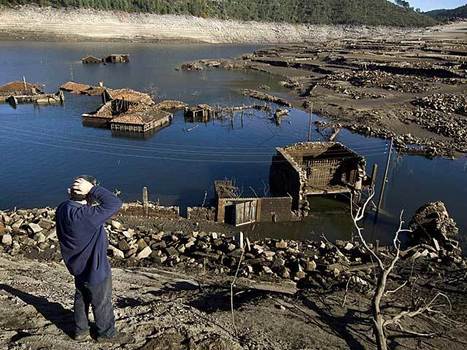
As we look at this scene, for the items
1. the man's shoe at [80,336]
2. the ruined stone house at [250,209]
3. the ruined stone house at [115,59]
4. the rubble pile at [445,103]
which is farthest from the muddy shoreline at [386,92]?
the man's shoe at [80,336]

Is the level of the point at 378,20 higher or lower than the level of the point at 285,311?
higher

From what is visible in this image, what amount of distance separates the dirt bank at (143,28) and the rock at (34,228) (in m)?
92.0

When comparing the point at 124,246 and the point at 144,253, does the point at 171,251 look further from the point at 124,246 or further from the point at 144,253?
the point at 124,246

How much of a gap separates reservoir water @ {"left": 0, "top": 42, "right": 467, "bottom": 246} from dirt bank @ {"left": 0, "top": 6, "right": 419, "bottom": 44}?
2484 inches

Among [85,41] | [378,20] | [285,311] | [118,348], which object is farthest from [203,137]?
[378,20]

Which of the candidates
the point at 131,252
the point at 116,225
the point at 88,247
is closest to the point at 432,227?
the point at 131,252

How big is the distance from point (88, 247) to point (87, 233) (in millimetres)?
225

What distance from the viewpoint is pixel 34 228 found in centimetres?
1344

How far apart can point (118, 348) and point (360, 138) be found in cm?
2799

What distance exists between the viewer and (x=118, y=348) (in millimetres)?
5684

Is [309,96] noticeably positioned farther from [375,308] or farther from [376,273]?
[375,308]

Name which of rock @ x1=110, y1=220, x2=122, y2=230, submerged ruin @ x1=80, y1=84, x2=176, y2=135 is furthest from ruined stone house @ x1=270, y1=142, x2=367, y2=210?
submerged ruin @ x1=80, y1=84, x2=176, y2=135

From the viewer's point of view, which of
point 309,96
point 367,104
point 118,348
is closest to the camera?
point 118,348

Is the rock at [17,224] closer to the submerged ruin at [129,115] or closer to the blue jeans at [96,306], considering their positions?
the blue jeans at [96,306]
